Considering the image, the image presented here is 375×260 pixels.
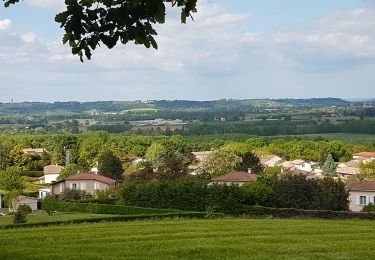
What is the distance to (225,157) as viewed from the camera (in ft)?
241

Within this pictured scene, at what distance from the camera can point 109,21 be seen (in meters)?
6.16

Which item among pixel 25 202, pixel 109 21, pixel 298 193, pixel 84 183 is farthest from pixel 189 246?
pixel 84 183

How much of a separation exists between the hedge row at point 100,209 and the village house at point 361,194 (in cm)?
2033

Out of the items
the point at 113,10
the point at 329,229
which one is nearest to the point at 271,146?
the point at 329,229

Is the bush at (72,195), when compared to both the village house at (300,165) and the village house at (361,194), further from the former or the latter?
the village house at (300,165)

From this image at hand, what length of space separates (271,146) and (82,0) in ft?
357

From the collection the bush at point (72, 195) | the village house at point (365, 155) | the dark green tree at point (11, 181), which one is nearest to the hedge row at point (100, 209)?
the bush at point (72, 195)

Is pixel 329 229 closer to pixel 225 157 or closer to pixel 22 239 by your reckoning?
pixel 22 239

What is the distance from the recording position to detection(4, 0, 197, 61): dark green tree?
6086 millimetres

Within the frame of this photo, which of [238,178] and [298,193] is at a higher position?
[298,193]

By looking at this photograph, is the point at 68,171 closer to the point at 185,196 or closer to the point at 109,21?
the point at 185,196

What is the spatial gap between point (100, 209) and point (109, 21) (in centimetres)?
3876

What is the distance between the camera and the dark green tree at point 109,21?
20.0 ft

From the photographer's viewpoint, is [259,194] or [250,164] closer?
[259,194]
